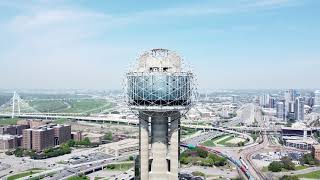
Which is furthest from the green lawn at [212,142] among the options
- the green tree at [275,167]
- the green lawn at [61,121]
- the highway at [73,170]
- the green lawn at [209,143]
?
the green lawn at [61,121]

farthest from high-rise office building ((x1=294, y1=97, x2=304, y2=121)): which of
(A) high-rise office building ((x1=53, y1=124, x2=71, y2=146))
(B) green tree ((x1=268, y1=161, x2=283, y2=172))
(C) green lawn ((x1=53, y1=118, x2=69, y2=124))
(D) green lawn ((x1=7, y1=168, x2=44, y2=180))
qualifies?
(D) green lawn ((x1=7, y1=168, x2=44, y2=180))

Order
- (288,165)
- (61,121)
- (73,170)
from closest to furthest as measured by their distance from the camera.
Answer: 1. (73,170)
2. (288,165)
3. (61,121)

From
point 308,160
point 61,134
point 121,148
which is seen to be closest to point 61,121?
point 61,134

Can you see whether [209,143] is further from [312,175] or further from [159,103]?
[159,103]

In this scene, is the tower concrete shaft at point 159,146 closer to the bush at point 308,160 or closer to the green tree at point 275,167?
the green tree at point 275,167

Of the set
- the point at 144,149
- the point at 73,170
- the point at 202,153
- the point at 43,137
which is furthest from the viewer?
the point at 43,137

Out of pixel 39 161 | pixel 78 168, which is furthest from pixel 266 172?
pixel 39 161

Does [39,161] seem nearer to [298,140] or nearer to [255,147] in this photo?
[255,147]

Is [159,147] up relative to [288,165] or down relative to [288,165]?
up
